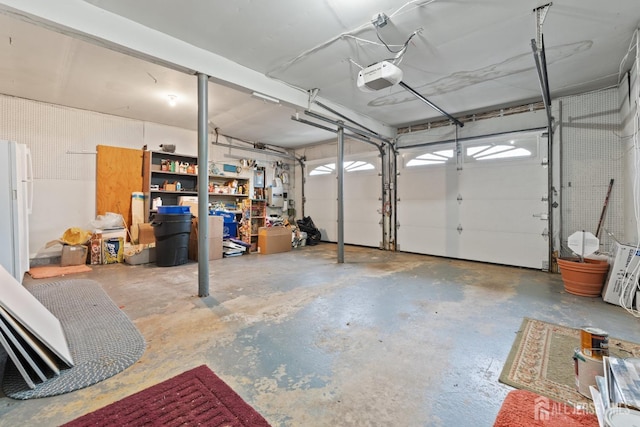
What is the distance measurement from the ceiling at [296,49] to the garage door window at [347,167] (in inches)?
86.0

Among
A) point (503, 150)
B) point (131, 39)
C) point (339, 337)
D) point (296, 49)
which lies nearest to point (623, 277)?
point (503, 150)

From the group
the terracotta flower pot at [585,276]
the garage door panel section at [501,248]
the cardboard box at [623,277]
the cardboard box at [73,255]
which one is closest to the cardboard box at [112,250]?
the cardboard box at [73,255]

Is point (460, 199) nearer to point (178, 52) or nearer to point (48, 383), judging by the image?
point (178, 52)

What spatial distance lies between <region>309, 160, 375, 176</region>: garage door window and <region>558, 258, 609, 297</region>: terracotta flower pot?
13.9 ft

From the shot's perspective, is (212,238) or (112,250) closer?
(112,250)

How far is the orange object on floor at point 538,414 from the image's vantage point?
1.25 m

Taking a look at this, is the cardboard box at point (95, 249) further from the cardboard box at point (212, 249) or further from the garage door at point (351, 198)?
the garage door at point (351, 198)

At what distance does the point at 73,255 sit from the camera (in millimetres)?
4410

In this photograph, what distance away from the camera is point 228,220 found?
6.15m

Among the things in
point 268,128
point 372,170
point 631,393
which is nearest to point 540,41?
point 631,393

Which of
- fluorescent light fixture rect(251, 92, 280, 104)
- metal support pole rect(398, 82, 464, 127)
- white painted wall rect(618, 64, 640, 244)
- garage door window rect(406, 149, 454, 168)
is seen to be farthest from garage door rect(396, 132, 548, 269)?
fluorescent light fixture rect(251, 92, 280, 104)

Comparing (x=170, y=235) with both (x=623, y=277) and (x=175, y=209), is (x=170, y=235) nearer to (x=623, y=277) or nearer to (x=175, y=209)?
(x=175, y=209)

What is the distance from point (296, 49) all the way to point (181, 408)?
3378mm

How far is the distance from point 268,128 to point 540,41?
483 cm
